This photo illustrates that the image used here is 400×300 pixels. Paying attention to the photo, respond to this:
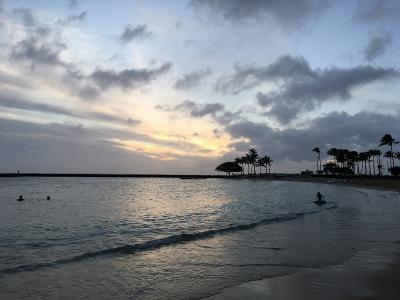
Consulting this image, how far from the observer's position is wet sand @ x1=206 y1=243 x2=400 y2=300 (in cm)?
850

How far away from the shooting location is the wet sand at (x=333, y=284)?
8500 millimetres

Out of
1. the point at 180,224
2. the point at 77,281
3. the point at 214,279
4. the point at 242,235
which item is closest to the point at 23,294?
the point at 77,281

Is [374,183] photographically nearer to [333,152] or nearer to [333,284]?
[333,152]

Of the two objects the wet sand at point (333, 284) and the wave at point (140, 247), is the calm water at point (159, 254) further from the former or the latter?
the wet sand at point (333, 284)

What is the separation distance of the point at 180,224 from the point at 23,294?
16.3 metres

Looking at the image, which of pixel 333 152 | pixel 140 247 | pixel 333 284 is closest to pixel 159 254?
pixel 140 247

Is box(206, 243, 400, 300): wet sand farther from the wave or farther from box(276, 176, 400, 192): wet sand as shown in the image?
box(276, 176, 400, 192): wet sand

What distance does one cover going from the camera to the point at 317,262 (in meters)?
12.4

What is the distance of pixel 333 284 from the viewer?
946 centimetres

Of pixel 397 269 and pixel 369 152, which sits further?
pixel 369 152

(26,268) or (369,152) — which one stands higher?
(369,152)

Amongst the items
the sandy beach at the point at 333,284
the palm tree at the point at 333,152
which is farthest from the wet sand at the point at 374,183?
the sandy beach at the point at 333,284

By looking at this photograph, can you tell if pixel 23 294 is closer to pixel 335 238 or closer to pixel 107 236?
pixel 107 236

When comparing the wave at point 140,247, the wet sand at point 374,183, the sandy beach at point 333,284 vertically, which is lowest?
the wave at point 140,247
